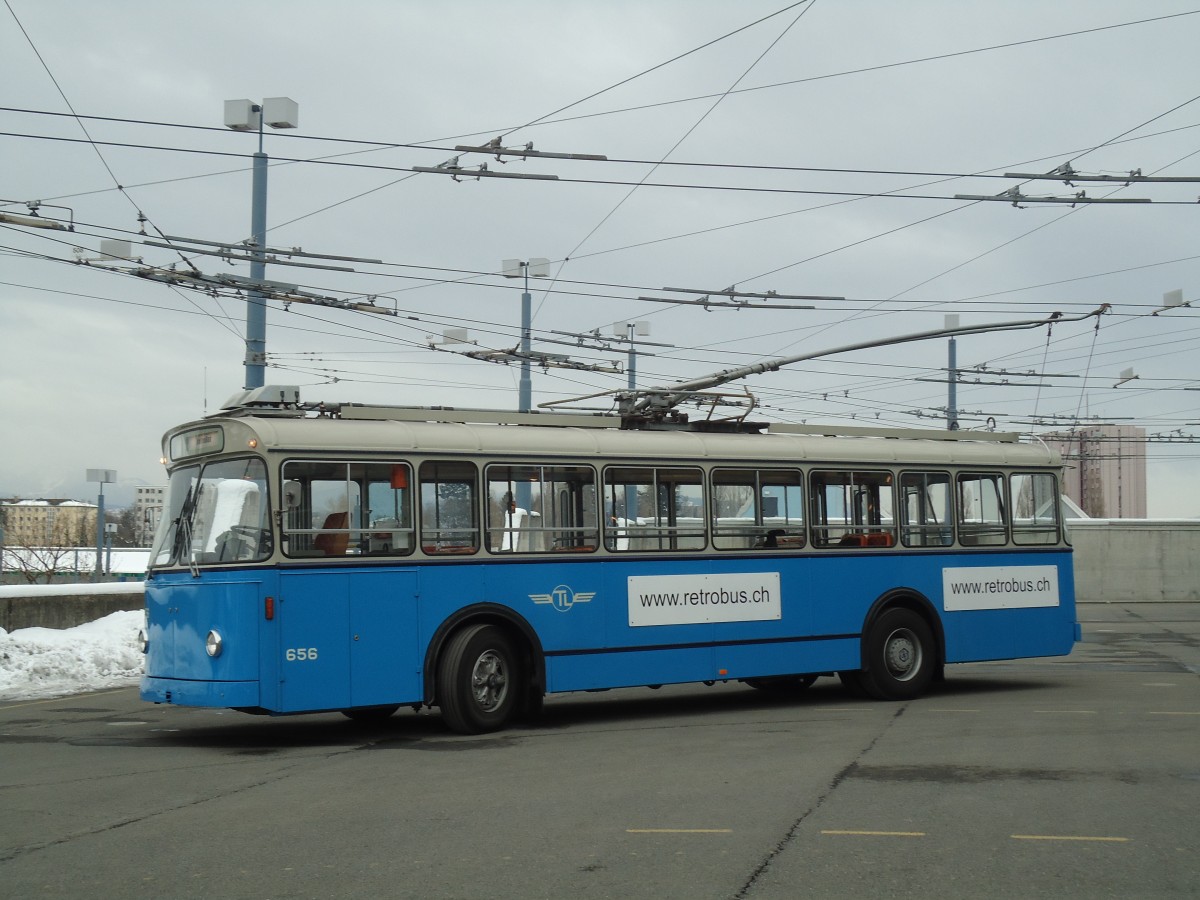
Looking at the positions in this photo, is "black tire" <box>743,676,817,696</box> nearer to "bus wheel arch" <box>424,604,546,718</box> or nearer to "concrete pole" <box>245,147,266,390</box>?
"bus wheel arch" <box>424,604,546,718</box>

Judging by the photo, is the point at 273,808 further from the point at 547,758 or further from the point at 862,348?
the point at 862,348

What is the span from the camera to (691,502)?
14.5 metres

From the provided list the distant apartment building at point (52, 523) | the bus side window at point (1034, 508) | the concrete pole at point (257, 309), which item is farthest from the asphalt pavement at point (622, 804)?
the distant apartment building at point (52, 523)

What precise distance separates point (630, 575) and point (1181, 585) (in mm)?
33147

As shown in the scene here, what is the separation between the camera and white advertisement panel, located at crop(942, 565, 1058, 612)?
16.2 m

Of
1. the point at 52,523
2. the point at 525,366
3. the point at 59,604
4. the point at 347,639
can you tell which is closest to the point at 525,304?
the point at 525,366

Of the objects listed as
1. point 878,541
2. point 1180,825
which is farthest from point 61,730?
point 1180,825

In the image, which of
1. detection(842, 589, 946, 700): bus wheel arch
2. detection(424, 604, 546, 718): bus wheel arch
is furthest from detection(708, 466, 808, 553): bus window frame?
detection(424, 604, 546, 718): bus wheel arch

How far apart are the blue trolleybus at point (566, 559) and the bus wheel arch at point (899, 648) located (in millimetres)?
25

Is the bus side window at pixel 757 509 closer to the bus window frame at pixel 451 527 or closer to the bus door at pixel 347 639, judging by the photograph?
the bus window frame at pixel 451 527

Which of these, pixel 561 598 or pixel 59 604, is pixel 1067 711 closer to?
pixel 561 598

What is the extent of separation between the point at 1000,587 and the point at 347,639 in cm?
823

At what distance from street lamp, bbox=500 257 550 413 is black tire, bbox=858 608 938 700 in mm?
9296

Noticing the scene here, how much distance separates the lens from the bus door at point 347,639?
1167 centimetres
